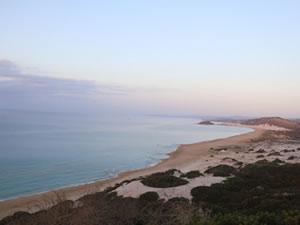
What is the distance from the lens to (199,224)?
504 cm

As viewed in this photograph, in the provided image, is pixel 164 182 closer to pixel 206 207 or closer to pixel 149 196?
pixel 149 196

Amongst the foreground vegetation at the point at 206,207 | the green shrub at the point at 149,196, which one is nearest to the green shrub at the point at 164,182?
the foreground vegetation at the point at 206,207

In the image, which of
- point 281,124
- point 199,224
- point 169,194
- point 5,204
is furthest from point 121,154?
point 281,124

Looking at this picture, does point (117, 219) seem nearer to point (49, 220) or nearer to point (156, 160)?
point (49, 220)

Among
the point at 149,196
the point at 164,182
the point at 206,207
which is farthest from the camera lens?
the point at 164,182

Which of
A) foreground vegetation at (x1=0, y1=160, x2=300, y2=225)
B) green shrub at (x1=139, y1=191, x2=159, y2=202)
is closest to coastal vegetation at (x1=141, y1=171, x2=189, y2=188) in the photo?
foreground vegetation at (x1=0, y1=160, x2=300, y2=225)

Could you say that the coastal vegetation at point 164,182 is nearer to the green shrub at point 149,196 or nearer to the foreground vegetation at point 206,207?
the foreground vegetation at point 206,207

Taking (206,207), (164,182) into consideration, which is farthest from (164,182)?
(206,207)

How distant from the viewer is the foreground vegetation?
588cm

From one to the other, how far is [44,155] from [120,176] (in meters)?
14.7

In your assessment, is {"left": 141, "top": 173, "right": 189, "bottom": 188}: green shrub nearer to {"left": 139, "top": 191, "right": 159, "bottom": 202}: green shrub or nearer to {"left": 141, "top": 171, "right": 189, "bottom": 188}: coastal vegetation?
{"left": 141, "top": 171, "right": 189, "bottom": 188}: coastal vegetation

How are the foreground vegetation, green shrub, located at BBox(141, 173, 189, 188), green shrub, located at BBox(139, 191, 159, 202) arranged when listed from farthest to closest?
green shrub, located at BBox(141, 173, 189, 188)
green shrub, located at BBox(139, 191, 159, 202)
the foreground vegetation

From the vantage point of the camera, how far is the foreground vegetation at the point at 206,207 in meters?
5.88

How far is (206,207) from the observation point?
32.4 feet
